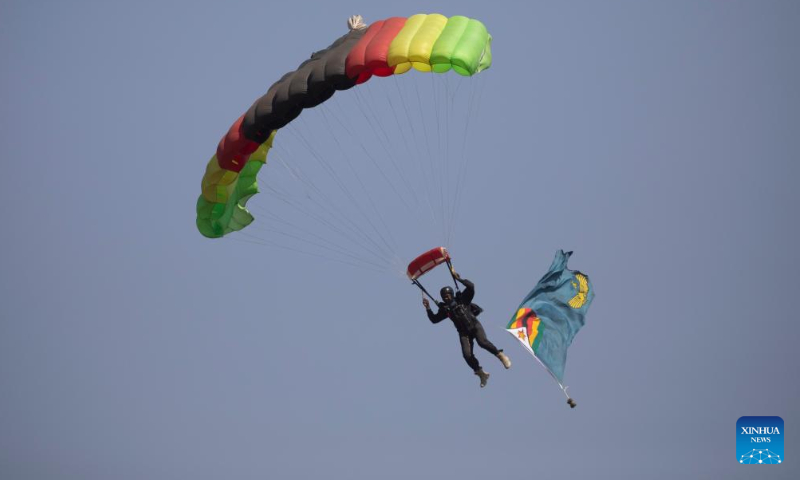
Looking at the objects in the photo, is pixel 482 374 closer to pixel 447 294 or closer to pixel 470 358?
pixel 470 358

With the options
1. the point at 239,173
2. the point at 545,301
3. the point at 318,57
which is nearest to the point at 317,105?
the point at 318,57

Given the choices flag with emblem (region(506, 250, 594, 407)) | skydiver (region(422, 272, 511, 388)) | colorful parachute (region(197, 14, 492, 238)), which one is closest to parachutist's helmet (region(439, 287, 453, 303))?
skydiver (region(422, 272, 511, 388))

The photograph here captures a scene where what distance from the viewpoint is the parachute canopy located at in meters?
21.0

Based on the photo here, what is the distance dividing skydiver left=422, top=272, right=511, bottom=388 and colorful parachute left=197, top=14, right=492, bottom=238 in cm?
318

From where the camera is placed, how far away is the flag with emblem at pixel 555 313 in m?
22.2

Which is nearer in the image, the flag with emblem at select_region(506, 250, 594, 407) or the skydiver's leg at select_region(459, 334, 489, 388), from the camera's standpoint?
the skydiver's leg at select_region(459, 334, 489, 388)

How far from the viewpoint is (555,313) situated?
74.1 ft

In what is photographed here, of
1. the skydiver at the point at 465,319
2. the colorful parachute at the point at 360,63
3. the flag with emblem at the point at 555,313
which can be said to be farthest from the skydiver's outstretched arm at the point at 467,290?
the colorful parachute at the point at 360,63

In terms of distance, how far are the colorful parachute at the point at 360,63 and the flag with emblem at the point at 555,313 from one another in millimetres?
3708

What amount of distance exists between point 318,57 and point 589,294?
18.8 ft

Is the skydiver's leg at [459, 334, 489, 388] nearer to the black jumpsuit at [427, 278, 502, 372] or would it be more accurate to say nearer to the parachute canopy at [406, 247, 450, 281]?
the black jumpsuit at [427, 278, 502, 372]

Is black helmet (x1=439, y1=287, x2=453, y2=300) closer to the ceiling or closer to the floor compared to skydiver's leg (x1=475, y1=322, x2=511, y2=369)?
closer to the ceiling

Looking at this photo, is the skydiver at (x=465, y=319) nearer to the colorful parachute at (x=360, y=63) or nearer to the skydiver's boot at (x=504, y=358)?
the skydiver's boot at (x=504, y=358)

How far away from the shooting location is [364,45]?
835 inches
